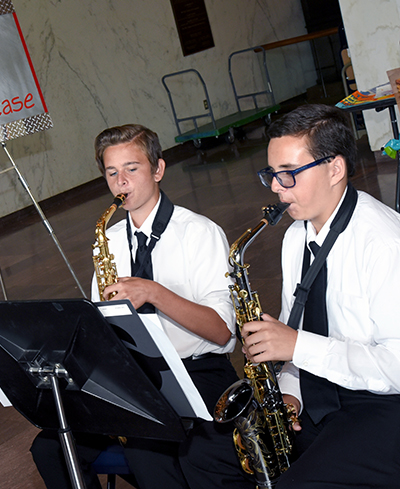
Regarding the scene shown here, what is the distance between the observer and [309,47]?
12.1m

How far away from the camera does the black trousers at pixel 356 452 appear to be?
136 centimetres

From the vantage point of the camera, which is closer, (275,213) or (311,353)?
(311,353)

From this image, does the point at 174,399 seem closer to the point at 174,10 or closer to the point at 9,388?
the point at 9,388

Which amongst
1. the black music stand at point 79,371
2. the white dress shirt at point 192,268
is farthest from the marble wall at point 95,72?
the black music stand at point 79,371

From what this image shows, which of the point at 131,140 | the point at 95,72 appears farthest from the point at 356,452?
the point at 95,72

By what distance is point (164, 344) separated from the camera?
4.44ft

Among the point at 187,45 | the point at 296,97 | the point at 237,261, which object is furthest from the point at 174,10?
the point at 237,261

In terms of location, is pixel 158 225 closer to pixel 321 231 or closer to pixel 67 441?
pixel 321 231

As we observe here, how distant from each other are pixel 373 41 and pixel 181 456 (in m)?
4.86

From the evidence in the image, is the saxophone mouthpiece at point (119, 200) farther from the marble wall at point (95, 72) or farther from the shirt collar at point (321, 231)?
the marble wall at point (95, 72)

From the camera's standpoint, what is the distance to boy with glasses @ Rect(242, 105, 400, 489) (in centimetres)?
140

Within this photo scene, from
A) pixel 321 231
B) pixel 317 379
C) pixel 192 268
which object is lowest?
pixel 317 379

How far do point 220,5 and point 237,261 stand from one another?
9415 millimetres

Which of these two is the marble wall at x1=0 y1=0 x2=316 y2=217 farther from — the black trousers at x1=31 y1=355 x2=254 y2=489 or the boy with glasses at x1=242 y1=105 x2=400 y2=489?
the boy with glasses at x1=242 y1=105 x2=400 y2=489
